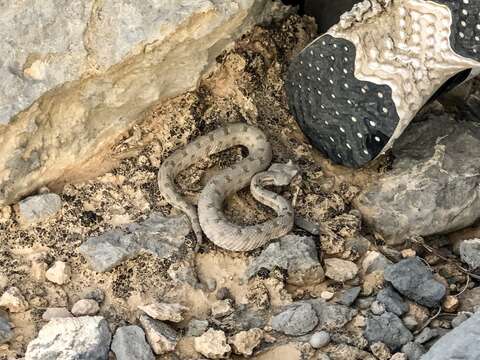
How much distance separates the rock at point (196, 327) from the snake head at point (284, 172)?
4.09 ft

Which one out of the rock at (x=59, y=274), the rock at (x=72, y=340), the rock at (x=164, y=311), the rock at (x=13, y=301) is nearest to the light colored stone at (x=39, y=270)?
the rock at (x=59, y=274)

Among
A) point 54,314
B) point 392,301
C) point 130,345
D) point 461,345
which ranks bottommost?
point 392,301

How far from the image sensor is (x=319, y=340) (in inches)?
173

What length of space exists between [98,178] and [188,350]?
1.42 m

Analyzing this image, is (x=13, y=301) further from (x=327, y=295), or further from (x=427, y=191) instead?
(x=427, y=191)

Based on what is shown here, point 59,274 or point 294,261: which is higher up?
point 59,274

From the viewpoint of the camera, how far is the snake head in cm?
536

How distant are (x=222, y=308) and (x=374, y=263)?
104 centimetres

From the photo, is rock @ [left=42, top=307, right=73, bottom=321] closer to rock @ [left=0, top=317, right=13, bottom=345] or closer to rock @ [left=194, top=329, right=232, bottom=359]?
rock @ [left=0, top=317, right=13, bottom=345]

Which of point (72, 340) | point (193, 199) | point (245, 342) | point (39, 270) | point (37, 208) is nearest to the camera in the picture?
point (72, 340)

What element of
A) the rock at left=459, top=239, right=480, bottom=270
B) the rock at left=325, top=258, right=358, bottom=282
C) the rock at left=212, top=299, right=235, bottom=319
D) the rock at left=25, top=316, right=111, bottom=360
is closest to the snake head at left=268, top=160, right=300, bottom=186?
the rock at left=325, top=258, right=358, bottom=282

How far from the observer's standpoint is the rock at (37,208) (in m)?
4.94

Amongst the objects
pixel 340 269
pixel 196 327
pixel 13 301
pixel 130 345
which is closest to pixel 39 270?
pixel 13 301

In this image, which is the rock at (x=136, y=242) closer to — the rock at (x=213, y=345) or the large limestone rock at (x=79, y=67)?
the large limestone rock at (x=79, y=67)
